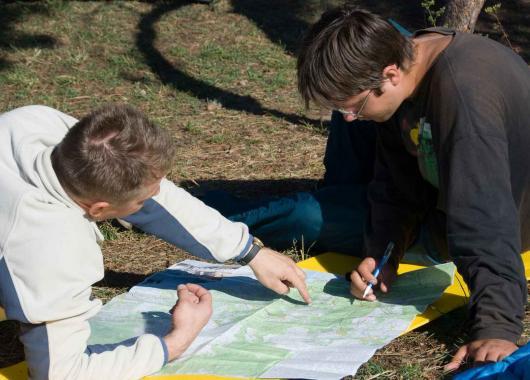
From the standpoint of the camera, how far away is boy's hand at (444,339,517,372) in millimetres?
2590

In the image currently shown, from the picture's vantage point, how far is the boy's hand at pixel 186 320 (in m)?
2.71

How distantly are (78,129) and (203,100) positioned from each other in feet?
12.0

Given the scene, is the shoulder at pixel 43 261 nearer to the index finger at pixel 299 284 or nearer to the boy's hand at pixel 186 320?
the boy's hand at pixel 186 320

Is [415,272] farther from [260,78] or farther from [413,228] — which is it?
[260,78]

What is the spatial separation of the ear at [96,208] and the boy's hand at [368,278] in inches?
43.6

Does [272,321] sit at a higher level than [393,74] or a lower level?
lower

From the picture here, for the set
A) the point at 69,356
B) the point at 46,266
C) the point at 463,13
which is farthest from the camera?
the point at 463,13

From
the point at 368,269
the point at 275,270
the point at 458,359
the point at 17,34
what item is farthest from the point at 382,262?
the point at 17,34

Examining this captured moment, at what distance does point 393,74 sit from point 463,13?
2.30 meters

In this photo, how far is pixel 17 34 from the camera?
720 centimetres

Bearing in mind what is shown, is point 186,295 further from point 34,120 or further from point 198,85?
point 198,85

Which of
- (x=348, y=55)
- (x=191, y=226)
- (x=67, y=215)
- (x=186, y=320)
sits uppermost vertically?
(x=348, y=55)

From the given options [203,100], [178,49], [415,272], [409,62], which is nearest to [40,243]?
[409,62]

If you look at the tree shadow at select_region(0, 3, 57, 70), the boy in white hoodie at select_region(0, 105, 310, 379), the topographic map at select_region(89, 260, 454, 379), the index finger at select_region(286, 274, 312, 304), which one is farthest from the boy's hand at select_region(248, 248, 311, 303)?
the tree shadow at select_region(0, 3, 57, 70)
